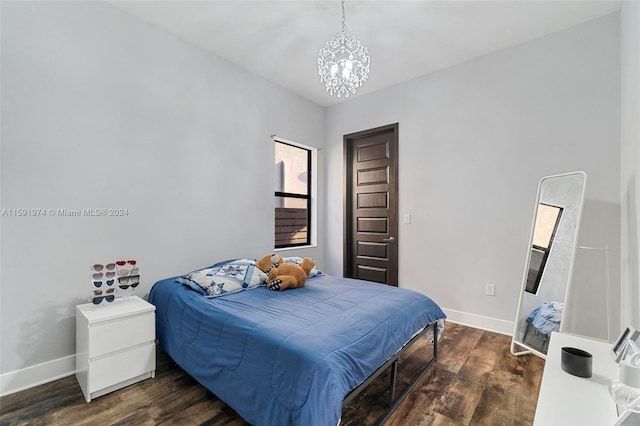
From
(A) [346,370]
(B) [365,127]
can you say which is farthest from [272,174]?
(A) [346,370]

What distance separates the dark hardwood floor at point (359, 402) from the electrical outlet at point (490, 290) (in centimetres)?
75

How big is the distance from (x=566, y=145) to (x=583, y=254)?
3.14 feet

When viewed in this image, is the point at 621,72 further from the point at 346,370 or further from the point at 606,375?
the point at 346,370

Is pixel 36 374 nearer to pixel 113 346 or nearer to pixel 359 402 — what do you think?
pixel 113 346

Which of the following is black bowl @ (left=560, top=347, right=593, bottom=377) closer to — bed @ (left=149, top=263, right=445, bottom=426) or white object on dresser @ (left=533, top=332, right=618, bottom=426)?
white object on dresser @ (left=533, top=332, right=618, bottom=426)

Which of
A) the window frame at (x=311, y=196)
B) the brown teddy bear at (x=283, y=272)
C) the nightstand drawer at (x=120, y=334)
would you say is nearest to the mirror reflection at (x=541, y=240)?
the brown teddy bear at (x=283, y=272)

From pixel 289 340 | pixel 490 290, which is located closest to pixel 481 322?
pixel 490 290

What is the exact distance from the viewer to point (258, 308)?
6.35ft

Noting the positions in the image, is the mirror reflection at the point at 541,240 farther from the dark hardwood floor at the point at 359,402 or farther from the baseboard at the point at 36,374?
the baseboard at the point at 36,374

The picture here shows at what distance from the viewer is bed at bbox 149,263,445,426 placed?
52.2 inches

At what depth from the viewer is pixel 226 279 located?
7.79ft

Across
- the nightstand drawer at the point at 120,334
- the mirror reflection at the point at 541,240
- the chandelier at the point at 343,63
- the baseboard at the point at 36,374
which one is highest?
the chandelier at the point at 343,63

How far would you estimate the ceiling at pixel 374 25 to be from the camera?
234 cm

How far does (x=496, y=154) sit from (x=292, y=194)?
2.45m
